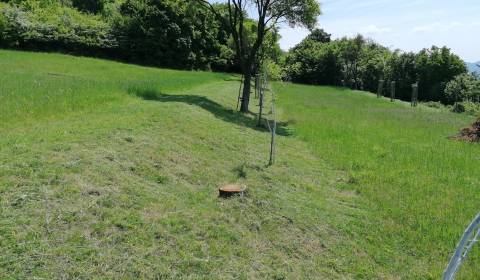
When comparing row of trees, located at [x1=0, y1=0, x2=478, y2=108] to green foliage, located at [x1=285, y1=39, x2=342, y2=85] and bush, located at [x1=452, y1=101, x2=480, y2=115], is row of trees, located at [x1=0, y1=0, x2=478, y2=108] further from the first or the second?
bush, located at [x1=452, y1=101, x2=480, y2=115]

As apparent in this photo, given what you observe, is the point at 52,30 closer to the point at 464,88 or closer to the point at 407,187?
the point at 407,187

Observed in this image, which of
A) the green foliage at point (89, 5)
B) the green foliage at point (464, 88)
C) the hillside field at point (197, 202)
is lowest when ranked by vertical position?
the hillside field at point (197, 202)

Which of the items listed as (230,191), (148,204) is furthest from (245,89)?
(148,204)

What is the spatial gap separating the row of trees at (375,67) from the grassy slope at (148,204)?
41393mm

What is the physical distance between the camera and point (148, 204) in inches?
274

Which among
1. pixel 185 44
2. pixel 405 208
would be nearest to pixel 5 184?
pixel 405 208

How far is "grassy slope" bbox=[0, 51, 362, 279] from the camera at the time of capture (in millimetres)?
5426

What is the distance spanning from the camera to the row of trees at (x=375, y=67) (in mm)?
53281

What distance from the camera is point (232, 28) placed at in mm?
21891

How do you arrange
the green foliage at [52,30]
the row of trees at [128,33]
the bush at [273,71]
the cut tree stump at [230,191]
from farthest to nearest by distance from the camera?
the row of trees at [128,33] < the green foliage at [52,30] < the bush at [273,71] < the cut tree stump at [230,191]

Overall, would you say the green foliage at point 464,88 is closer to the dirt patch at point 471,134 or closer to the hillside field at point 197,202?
the dirt patch at point 471,134

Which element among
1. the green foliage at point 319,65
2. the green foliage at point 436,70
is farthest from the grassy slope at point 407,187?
the green foliage at point 319,65

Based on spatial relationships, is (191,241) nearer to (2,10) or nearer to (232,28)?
(232,28)

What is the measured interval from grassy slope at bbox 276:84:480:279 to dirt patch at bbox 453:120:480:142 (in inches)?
25.5
